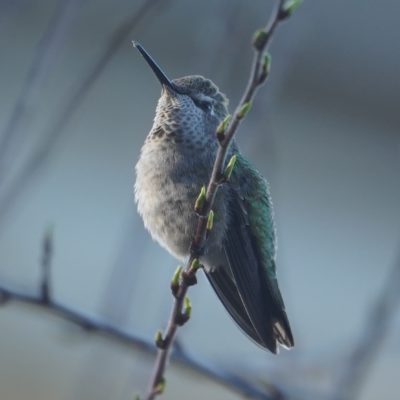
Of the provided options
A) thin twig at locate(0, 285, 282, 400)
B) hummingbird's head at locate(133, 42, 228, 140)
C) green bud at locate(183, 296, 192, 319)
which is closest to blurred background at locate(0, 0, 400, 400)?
hummingbird's head at locate(133, 42, 228, 140)

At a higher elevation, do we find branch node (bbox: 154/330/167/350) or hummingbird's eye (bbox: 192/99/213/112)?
hummingbird's eye (bbox: 192/99/213/112)

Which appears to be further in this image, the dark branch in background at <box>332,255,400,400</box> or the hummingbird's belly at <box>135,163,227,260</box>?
the hummingbird's belly at <box>135,163,227,260</box>

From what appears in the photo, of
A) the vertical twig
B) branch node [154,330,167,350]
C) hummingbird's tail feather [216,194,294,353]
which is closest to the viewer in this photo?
branch node [154,330,167,350]

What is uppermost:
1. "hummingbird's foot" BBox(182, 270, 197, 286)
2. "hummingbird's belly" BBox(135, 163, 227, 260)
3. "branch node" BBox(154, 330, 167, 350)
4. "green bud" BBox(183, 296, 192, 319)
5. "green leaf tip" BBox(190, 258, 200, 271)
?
"hummingbird's belly" BBox(135, 163, 227, 260)

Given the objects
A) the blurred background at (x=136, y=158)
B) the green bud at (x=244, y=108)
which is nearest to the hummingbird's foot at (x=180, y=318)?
the green bud at (x=244, y=108)

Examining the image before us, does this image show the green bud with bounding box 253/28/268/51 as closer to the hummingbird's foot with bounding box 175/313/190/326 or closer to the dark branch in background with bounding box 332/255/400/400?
the hummingbird's foot with bounding box 175/313/190/326

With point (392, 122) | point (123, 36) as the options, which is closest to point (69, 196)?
point (392, 122)

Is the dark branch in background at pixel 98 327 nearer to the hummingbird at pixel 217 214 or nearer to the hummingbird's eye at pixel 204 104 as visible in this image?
the hummingbird at pixel 217 214
